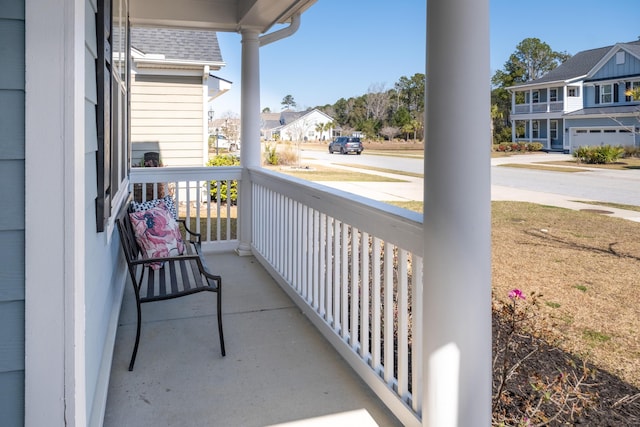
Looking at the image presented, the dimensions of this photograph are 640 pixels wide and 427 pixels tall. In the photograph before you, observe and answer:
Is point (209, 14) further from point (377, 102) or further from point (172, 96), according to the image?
point (172, 96)

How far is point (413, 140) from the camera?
3.25m

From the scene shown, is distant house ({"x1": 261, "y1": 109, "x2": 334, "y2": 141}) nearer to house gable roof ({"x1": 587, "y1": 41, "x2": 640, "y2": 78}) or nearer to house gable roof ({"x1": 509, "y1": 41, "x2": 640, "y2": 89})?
house gable roof ({"x1": 509, "y1": 41, "x2": 640, "y2": 89})


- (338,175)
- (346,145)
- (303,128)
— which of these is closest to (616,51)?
(346,145)

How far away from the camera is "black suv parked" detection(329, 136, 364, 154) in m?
4.47

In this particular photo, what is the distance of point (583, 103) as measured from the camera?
10.3 feet

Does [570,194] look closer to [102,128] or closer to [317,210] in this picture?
[317,210]

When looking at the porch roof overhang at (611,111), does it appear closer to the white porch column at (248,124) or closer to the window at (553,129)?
the window at (553,129)

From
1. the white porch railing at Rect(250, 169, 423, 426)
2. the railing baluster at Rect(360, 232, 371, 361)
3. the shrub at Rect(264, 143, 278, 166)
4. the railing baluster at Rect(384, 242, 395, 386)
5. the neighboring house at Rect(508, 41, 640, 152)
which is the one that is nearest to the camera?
the white porch railing at Rect(250, 169, 423, 426)

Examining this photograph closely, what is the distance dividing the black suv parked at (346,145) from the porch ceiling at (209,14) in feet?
3.88

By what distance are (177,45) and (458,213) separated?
748cm

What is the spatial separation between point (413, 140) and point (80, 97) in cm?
226

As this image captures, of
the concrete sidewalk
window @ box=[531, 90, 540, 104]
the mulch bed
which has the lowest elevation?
the mulch bed

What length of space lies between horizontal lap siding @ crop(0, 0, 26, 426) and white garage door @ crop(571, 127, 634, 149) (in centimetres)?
A: 283

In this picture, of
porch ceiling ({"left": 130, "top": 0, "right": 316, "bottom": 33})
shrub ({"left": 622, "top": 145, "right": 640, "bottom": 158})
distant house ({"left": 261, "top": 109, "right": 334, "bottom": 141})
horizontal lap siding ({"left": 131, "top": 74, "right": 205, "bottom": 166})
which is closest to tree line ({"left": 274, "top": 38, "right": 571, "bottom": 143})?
shrub ({"left": 622, "top": 145, "right": 640, "bottom": 158})
